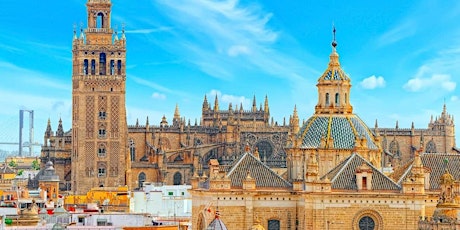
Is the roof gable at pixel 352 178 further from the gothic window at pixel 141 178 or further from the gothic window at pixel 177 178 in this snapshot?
the gothic window at pixel 141 178

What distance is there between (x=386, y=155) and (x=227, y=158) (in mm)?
18413

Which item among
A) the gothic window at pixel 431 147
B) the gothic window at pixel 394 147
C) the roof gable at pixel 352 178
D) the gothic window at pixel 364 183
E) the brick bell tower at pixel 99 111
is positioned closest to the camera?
the gothic window at pixel 364 183

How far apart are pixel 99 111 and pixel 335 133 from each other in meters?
69.0

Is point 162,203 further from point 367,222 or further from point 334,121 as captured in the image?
point 367,222

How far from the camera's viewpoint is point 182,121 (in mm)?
142750

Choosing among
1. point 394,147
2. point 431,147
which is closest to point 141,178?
point 394,147

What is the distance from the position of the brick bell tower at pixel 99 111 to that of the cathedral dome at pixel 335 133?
66.3 meters

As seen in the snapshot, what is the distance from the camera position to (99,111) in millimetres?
128750

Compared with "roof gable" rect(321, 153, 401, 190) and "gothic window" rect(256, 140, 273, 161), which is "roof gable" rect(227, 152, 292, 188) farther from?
"gothic window" rect(256, 140, 273, 161)

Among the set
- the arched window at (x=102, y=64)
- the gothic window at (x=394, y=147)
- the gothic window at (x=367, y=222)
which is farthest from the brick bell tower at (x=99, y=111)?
the gothic window at (x=367, y=222)

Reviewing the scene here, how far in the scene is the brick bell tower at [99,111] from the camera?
420ft

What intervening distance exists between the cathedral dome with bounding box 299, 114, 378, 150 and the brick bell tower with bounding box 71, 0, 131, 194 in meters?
66.3

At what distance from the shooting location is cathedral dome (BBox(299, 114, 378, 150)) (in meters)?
62.4

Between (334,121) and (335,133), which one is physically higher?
(334,121)
